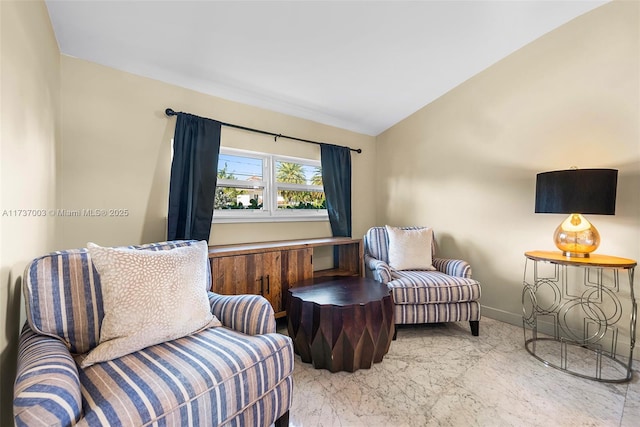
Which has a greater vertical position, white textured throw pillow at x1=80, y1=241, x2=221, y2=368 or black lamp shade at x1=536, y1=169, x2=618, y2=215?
black lamp shade at x1=536, y1=169, x2=618, y2=215

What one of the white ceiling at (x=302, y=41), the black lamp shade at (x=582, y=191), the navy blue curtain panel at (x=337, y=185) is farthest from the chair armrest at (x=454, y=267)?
the white ceiling at (x=302, y=41)

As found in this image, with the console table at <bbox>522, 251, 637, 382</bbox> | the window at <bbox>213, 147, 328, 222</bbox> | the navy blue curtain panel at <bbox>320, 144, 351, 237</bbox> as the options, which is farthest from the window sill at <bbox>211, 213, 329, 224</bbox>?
the console table at <bbox>522, 251, 637, 382</bbox>

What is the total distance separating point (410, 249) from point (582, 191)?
130 centimetres

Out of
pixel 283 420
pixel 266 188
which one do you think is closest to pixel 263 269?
pixel 266 188

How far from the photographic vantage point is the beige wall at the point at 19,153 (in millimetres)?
1006

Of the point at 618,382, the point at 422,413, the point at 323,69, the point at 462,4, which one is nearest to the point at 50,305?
the point at 422,413

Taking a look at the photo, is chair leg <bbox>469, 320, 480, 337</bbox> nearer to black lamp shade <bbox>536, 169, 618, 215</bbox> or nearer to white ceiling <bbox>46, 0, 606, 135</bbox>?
black lamp shade <bbox>536, 169, 618, 215</bbox>

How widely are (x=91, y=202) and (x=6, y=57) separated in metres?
1.12

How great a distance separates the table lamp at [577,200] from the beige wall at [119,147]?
2499 millimetres

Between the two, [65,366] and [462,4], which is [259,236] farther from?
[462,4]

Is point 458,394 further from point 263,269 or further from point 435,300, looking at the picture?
point 263,269

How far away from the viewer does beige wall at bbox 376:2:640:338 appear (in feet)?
6.50

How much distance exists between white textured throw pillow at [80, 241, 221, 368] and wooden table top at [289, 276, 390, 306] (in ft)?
2.48

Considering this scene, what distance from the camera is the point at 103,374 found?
95cm
